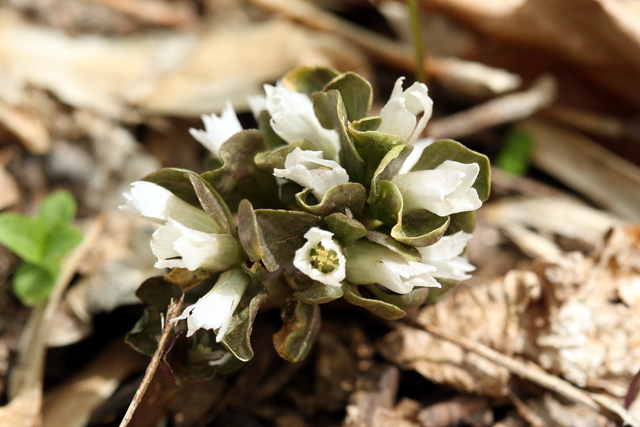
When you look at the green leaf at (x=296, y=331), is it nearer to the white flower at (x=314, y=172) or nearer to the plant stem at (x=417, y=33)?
the white flower at (x=314, y=172)

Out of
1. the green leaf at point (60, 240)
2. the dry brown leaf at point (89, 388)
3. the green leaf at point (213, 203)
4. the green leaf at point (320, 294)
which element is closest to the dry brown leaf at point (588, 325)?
the green leaf at point (320, 294)

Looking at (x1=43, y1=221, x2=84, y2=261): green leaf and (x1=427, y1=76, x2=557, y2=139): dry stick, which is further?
(x1=427, y1=76, x2=557, y2=139): dry stick

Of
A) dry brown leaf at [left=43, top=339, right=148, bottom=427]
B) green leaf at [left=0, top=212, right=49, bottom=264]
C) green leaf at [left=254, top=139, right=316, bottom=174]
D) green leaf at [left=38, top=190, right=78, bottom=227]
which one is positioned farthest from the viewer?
green leaf at [left=38, top=190, right=78, bottom=227]

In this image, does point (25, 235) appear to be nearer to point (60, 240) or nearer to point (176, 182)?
point (60, 240)

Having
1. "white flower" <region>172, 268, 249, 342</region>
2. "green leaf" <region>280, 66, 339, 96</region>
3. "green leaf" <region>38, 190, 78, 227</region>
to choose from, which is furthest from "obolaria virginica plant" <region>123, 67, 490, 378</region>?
"green leaf" <region>38, 190, 78, 227</region>

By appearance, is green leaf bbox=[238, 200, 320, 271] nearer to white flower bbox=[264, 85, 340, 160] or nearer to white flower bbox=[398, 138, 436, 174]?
white flower bbox=[264, 85, 340, 160]

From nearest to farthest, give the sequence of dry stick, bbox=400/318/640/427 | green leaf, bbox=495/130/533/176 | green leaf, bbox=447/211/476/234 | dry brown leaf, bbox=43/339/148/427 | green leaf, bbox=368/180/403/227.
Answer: green leaf, bbox=368/180/403/227 → green leaf, bbox=447/211/476/234 → dry stick, bbox=400/318/640/427 → dry brown leaf, bbox=43/339/148/427 → green leaf, bbox=495/130/533/176
